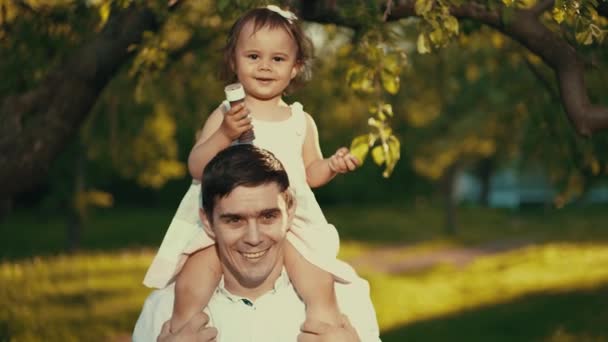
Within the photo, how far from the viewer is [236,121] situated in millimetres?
4277

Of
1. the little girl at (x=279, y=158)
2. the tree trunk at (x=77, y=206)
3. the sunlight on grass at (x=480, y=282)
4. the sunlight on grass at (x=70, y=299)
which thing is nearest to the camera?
the little girl at (x=279, y=158)

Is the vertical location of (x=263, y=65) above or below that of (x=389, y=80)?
above

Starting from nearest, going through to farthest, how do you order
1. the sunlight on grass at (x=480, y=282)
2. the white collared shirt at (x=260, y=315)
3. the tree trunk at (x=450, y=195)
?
the white collared shirt at (x=260, y=315), the sunlight on grass at (x=480, y=282), the tree trunk at (x=450, y=195)

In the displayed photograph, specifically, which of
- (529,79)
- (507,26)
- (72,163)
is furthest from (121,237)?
(507,26)

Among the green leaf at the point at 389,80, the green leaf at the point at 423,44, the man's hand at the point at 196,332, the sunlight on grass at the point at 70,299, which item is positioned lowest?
the sunlight on grass at the point at 70,299

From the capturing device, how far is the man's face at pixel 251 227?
439 centimetres

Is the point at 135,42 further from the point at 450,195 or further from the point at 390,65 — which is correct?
the point at 450,195

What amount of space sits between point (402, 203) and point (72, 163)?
2230 centimetres

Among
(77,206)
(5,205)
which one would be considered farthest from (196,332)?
(77,206)

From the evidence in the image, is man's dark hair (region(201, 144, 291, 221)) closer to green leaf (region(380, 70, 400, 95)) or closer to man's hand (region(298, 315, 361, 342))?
man's hand (region(298, 315, 361, 342))

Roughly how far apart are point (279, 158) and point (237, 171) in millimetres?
379

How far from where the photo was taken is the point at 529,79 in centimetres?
1231

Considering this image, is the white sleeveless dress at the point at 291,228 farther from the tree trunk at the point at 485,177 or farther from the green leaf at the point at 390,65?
the tree trunk at the point at 485,177

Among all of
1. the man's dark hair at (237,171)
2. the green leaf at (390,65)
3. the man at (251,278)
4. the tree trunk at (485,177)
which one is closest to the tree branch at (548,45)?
the green leaf at (390,65)
